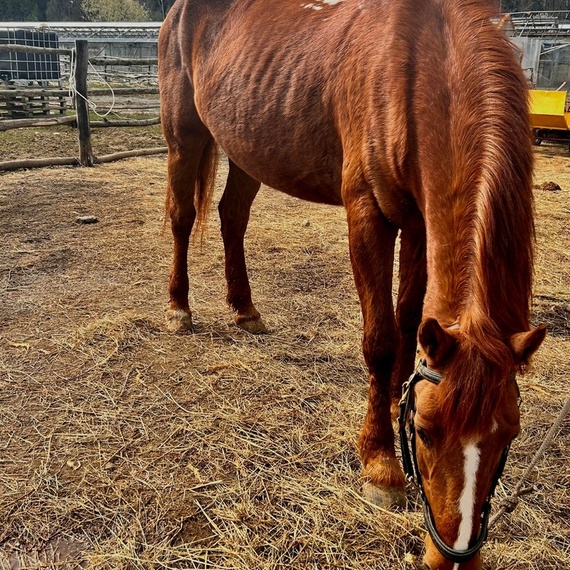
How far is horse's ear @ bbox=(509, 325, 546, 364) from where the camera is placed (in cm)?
136

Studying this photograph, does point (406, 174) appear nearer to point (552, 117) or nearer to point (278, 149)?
point (278, 149)

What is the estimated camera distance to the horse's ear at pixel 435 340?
4.49 ft

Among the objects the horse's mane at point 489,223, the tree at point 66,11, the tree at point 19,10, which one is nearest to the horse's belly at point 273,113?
the horse's mane at point 489,223

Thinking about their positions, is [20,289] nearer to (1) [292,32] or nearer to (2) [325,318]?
(2) [325,318]

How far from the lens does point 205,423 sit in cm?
271

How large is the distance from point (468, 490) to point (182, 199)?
2978mm

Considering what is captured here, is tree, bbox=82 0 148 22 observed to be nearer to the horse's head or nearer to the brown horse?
the brown horse

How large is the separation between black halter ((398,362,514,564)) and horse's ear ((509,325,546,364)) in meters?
0.20

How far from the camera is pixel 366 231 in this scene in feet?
7.28

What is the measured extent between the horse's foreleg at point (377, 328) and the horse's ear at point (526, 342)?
849mm

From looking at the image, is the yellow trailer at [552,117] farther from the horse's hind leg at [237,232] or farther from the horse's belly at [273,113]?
the horse's belly at [273,113]

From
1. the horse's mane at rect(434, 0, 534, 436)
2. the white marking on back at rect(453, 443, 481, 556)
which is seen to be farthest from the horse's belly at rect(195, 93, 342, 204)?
the white marking on back at rect(453, 443, 481, 556)

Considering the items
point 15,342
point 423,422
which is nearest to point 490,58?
point 423,422

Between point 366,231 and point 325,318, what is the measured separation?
5.71 feet
